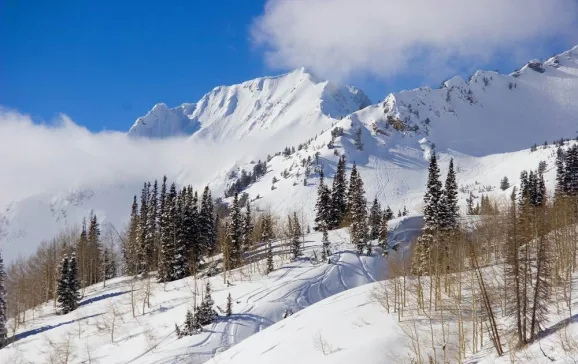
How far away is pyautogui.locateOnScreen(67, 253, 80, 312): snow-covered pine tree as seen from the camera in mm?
64750

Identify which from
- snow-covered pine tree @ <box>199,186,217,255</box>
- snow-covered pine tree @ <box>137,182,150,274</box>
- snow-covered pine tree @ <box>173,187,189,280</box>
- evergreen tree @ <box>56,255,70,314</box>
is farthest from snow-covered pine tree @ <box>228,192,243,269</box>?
evergreen tree @ <box>56,255,70,314</box>

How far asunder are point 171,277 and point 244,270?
11.8m

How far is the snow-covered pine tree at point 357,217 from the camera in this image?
74562mm

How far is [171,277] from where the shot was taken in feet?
232

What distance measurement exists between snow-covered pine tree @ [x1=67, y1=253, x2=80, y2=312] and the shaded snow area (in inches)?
63.1

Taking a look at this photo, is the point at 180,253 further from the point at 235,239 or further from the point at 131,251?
the point at 131,251

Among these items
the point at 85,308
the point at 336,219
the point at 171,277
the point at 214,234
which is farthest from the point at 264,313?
the point at 336,219

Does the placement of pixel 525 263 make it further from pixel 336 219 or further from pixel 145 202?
pixel 145 202

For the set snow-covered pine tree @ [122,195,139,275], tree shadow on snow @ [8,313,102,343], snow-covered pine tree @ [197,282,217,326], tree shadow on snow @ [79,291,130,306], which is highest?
snow-covered pine tree @ [122,195,139,275]

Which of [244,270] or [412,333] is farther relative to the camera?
[244,270]

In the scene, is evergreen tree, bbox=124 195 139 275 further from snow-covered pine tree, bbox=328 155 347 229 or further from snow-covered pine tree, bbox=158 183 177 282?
snow-covered pine tree, bbox=328 155 347 229

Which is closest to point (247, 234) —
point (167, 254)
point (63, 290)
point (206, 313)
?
point (167, 254)

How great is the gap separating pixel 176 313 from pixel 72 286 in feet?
77.6

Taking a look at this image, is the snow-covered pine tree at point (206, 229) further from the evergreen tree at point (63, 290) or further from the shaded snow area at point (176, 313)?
the evergreen tree at point (63, 290)
